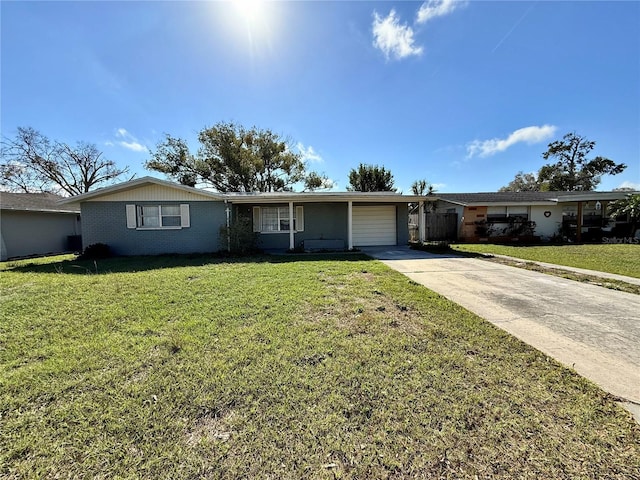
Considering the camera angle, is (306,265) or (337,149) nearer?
(306,265)

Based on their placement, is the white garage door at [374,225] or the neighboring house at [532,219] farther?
the neighboring house at [532,219]

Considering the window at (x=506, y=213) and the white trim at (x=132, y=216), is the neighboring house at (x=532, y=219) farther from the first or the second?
the white trim at (x=132, y=216)

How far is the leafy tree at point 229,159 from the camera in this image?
960 inches

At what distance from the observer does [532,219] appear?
→ 16.8 metres

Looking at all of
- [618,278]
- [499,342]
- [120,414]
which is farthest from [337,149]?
[120,414]

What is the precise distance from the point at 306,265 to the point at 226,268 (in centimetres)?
231

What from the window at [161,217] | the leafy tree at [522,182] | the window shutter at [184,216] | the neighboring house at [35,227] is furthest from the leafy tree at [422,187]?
the neighboring house at [35,227]

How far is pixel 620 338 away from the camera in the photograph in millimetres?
3227

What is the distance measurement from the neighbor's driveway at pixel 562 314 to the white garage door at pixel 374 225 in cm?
604

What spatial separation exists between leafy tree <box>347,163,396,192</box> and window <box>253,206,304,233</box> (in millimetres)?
15499

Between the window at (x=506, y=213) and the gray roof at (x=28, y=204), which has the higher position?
the gray roof at (x=28, y=204)

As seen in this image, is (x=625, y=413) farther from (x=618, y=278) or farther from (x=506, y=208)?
(x=506, y=208)

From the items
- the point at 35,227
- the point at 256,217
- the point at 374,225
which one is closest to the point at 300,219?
the point at 256,217

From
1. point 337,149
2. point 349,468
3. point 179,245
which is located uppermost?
point 337,149
